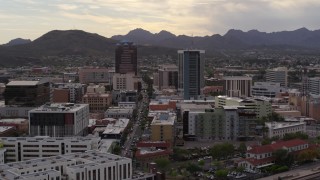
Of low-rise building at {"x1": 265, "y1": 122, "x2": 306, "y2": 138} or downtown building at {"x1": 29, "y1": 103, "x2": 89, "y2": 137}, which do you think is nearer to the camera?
downtown building at {"x1": 29, "y1": 103, "x2": 89, "y2": 137}

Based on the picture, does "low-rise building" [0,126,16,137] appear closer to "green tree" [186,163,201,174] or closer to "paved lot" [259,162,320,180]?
"green tree" [186,163,201,174]

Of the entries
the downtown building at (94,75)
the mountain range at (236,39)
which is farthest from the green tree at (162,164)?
the mountain range at (236,39)

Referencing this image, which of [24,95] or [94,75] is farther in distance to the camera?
[94,75]

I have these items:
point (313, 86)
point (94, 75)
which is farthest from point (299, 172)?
point (94, 75)

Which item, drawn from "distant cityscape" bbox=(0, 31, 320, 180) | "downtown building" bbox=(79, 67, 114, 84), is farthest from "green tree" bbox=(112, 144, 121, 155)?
"downtown building" bbox=(79, 67, 114, 84)

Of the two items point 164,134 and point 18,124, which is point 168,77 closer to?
point 18,124

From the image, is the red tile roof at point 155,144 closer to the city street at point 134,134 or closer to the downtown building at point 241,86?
the city street at point 134,134
